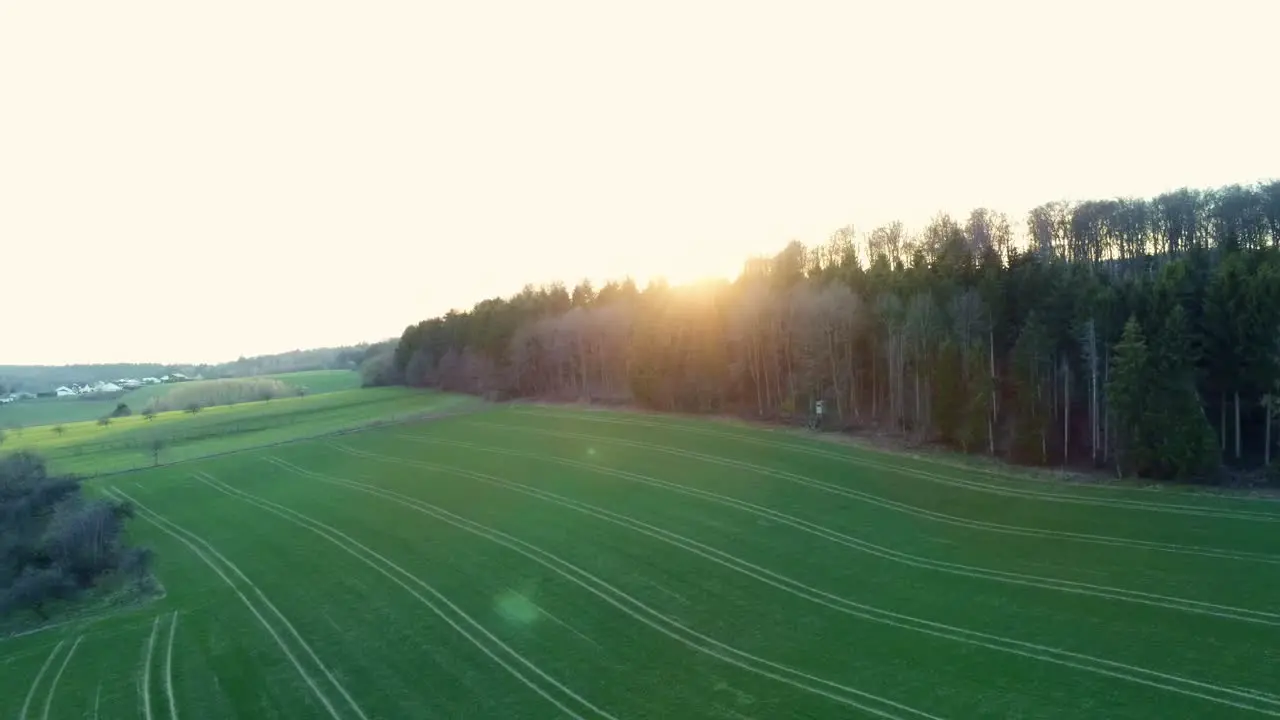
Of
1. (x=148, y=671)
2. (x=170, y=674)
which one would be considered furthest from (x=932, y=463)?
(x=148, y=671)

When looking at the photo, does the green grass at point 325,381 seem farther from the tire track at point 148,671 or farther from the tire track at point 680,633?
the tire track at point 148,671

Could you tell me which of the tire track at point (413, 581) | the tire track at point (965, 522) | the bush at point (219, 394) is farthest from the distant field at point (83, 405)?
the tire track at point (965, 522)

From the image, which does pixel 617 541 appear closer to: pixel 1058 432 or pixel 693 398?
pixel 1058 432

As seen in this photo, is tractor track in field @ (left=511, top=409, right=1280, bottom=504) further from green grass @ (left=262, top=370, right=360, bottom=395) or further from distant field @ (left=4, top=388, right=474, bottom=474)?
green grass @ (left=262, top=370, right=360, bottom=395)

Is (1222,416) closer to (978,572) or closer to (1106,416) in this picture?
(1106,416)

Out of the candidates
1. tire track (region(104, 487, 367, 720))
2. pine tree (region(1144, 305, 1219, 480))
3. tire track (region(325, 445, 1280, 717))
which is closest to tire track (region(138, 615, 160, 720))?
tire track (region(104, 487, 367, 720))

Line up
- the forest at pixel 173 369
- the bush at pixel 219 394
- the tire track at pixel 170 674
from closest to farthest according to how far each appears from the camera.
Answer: the tire track at pixel 170 674, the bush at pixel 219 394, the forest at pixel 173 369
